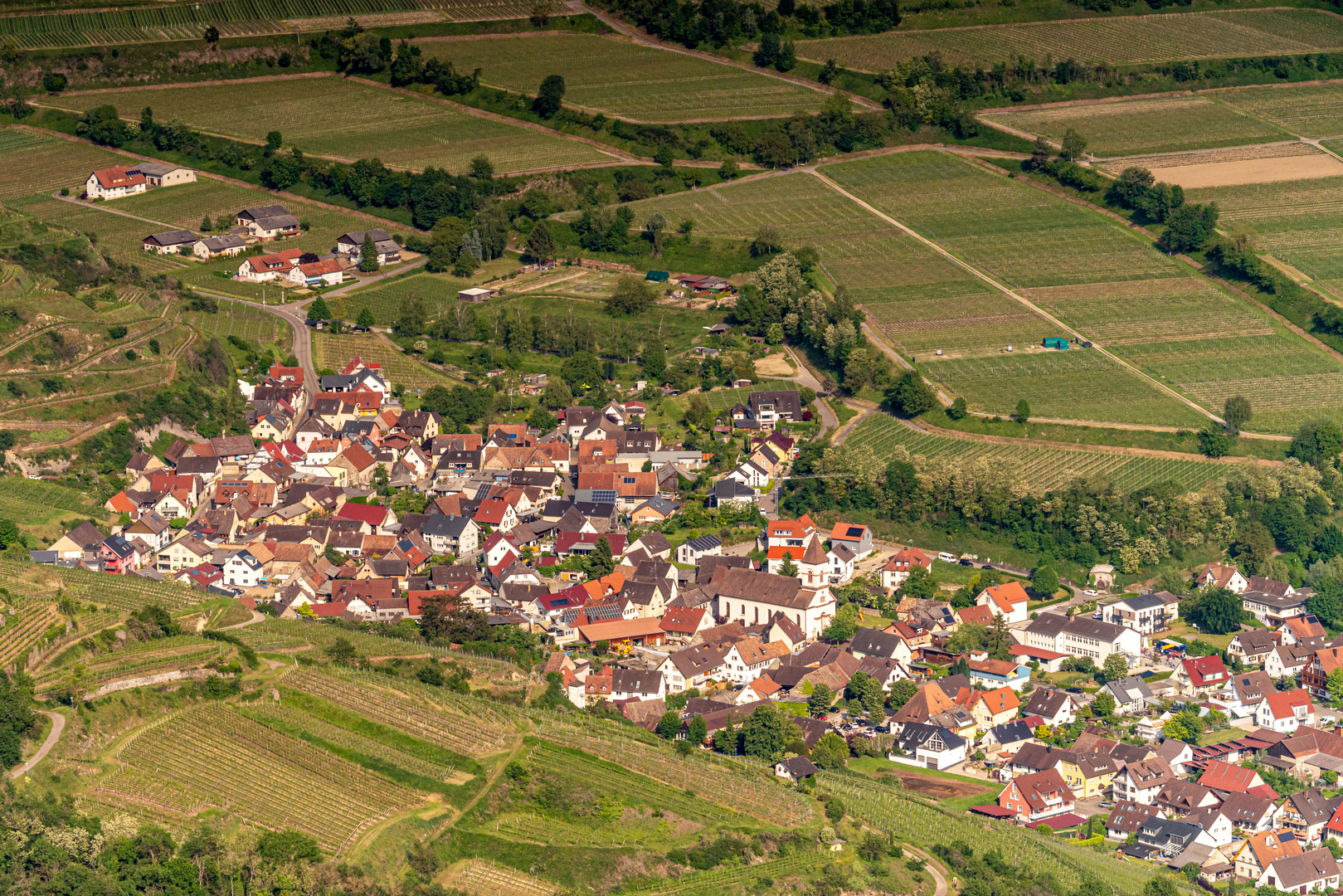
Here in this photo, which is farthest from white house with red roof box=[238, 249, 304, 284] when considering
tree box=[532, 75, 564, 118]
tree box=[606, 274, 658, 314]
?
tree box=[532, 75, 564, 118]

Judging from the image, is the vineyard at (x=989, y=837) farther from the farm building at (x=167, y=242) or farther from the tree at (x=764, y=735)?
the farm building at (x=167, y=242)

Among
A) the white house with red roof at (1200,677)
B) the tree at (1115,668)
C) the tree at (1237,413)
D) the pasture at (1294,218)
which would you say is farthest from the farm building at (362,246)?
the white house with red roof at (1200,677)

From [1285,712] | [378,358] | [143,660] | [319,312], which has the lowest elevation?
[1285,712]

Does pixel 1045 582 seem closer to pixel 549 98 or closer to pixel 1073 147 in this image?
pixel 1073 147

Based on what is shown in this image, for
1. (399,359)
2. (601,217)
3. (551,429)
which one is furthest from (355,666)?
(601,217)

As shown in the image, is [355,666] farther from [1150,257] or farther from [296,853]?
[1150,257]

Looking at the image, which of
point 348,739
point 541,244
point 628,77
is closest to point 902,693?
point 348,739

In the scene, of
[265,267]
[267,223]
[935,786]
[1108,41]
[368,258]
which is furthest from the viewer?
[1108,41]
